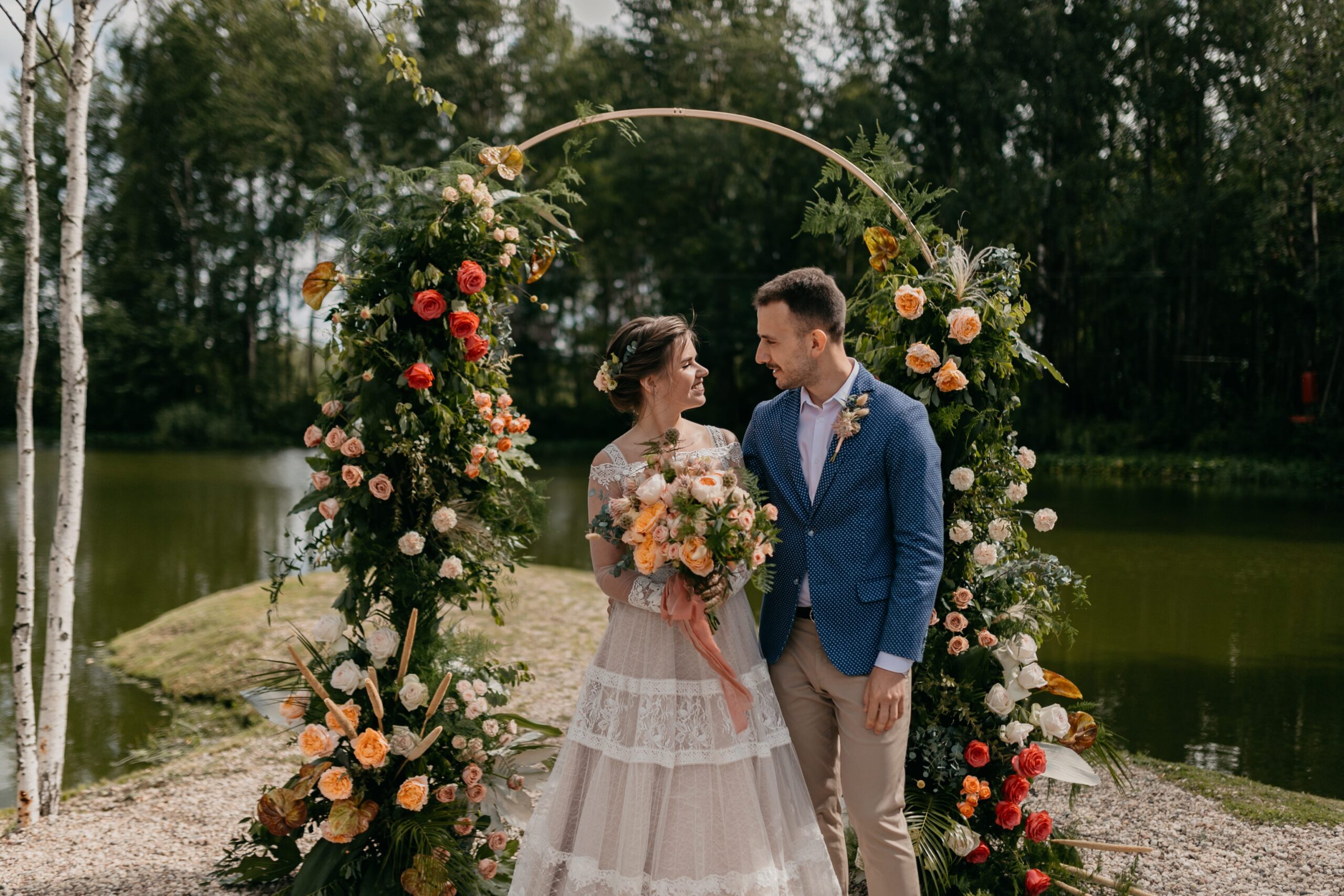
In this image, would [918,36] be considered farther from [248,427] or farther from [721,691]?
[721,691]

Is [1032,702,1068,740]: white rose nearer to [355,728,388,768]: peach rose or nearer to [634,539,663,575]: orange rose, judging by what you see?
[634,539,663,575]: orange rose

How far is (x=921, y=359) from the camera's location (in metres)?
3.77

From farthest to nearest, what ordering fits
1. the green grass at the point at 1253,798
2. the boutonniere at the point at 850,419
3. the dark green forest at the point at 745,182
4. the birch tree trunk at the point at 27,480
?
1. the dark green forest at the point at 745,182
2. the green grass at the point at 1253,798
3. the birch tree trunk at the point at 27,480
4. the boutonniere at the point at 850,419

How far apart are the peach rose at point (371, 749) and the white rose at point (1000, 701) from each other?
2.16 meters

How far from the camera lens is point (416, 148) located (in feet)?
103

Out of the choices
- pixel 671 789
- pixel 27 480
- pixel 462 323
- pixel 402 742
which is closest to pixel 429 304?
pixel 462 323

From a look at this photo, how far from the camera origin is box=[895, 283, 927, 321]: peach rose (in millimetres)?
3734

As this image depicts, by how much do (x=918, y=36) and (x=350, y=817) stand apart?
26133 mm

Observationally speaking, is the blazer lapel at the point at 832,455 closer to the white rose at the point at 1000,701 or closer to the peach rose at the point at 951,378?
the peach rose at the point at 951,378

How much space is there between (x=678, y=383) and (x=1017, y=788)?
1.96m

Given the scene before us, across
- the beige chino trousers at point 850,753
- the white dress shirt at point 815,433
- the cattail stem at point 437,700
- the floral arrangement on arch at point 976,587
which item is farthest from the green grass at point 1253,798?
the cattail stem at point 437,700

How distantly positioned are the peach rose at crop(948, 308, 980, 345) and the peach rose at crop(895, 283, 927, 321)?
126mm

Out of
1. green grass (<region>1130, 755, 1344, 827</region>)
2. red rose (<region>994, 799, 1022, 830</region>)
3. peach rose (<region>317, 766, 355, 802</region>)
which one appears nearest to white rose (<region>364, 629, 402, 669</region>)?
peach rose (<region>317, 766, 355, 802</region>)

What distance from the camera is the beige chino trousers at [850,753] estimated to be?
117 inches
